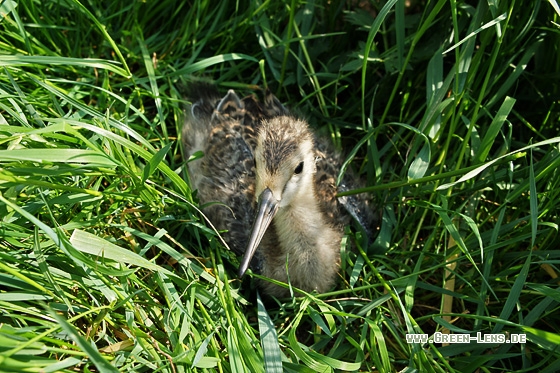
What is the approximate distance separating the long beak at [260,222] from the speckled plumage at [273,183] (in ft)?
0.05

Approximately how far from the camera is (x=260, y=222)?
2486mm

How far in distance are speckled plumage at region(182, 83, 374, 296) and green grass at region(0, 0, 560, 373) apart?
113 mm

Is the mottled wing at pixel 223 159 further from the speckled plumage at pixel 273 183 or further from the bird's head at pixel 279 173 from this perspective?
the bird's head at pixel 279 173

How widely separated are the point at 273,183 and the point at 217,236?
0.44 m

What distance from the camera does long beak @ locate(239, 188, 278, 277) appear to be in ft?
8.14

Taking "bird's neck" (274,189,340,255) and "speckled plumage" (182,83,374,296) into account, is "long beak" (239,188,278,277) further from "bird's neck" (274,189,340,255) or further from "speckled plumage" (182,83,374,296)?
"bird's neck" (274,189,340,255)

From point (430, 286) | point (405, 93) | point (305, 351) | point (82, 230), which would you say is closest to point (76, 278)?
point (82, 230)

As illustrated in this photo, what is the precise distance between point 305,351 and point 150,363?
22.3 inches

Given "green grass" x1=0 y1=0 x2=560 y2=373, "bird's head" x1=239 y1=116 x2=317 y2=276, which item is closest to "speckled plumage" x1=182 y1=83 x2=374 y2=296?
"bird's head" x1=239 y1=116 x2=317 y2=276

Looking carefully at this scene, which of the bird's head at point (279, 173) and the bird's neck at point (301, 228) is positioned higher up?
the bird's head at point (279, 173)

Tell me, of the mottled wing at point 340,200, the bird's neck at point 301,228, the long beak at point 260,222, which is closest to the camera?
the long beak at point 260,222

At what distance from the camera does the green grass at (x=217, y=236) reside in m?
2.20

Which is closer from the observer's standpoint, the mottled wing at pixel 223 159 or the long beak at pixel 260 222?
the long beak at pixel 260 222

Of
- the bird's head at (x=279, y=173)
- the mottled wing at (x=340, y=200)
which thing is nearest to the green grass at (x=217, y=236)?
the mottled wing at (x=340, y=200)
